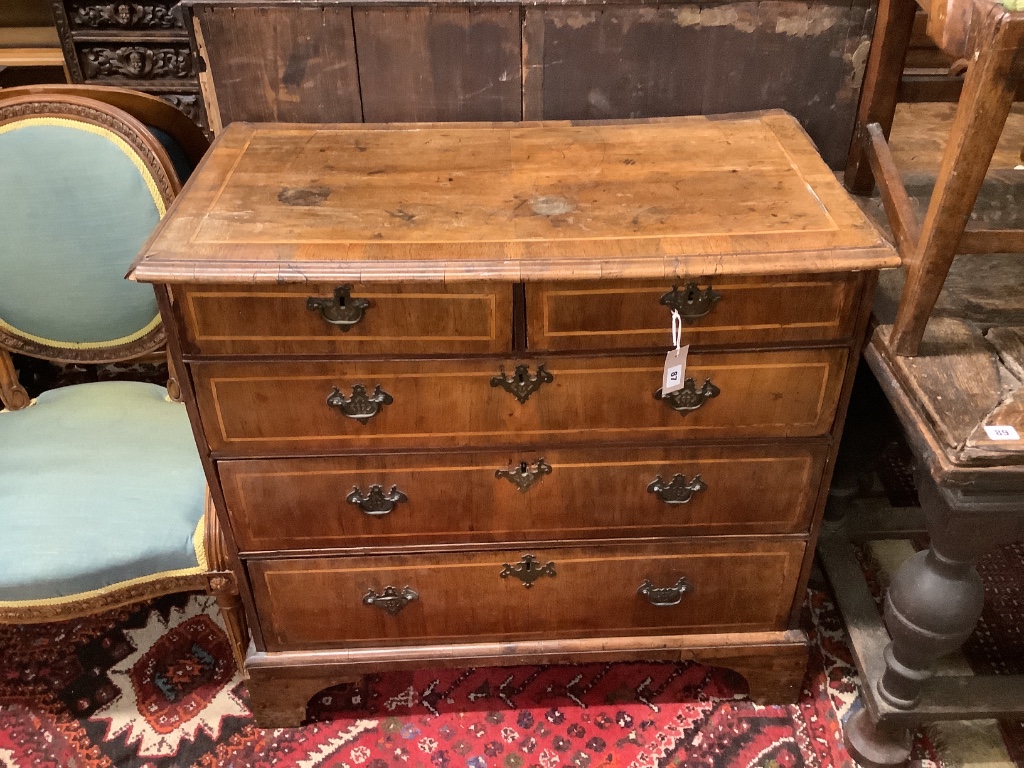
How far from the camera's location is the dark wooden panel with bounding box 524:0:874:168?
154 centimetres

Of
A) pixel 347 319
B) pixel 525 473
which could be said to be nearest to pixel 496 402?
pixel 525 473

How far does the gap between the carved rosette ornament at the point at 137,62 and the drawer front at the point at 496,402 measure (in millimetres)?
1859

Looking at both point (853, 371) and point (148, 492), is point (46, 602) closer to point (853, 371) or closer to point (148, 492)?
point (148, 492)

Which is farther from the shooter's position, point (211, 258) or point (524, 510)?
point (524, 510)

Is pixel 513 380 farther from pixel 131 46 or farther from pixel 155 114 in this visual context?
pixel 131 46

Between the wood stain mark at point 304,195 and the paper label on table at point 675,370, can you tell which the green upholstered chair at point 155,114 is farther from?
the paper label on table at point 675,370

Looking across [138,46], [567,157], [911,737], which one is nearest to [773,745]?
[911,737]

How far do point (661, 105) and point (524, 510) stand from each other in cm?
82

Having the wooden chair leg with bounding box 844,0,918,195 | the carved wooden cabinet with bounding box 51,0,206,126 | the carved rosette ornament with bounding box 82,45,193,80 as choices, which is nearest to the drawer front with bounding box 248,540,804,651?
the wooden chair leg with bounding box 844,0,918,195

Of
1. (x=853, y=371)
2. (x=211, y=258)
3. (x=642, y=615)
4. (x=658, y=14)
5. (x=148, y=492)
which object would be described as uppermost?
(x=658, y=14)

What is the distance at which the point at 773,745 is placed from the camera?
1730mm

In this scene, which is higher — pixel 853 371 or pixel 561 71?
pixel 561 71

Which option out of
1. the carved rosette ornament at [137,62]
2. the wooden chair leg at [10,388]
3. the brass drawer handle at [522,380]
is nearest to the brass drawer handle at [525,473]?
the brass drawer handle at [522,380]

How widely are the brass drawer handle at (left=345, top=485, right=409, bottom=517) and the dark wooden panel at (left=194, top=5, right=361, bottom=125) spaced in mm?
725
